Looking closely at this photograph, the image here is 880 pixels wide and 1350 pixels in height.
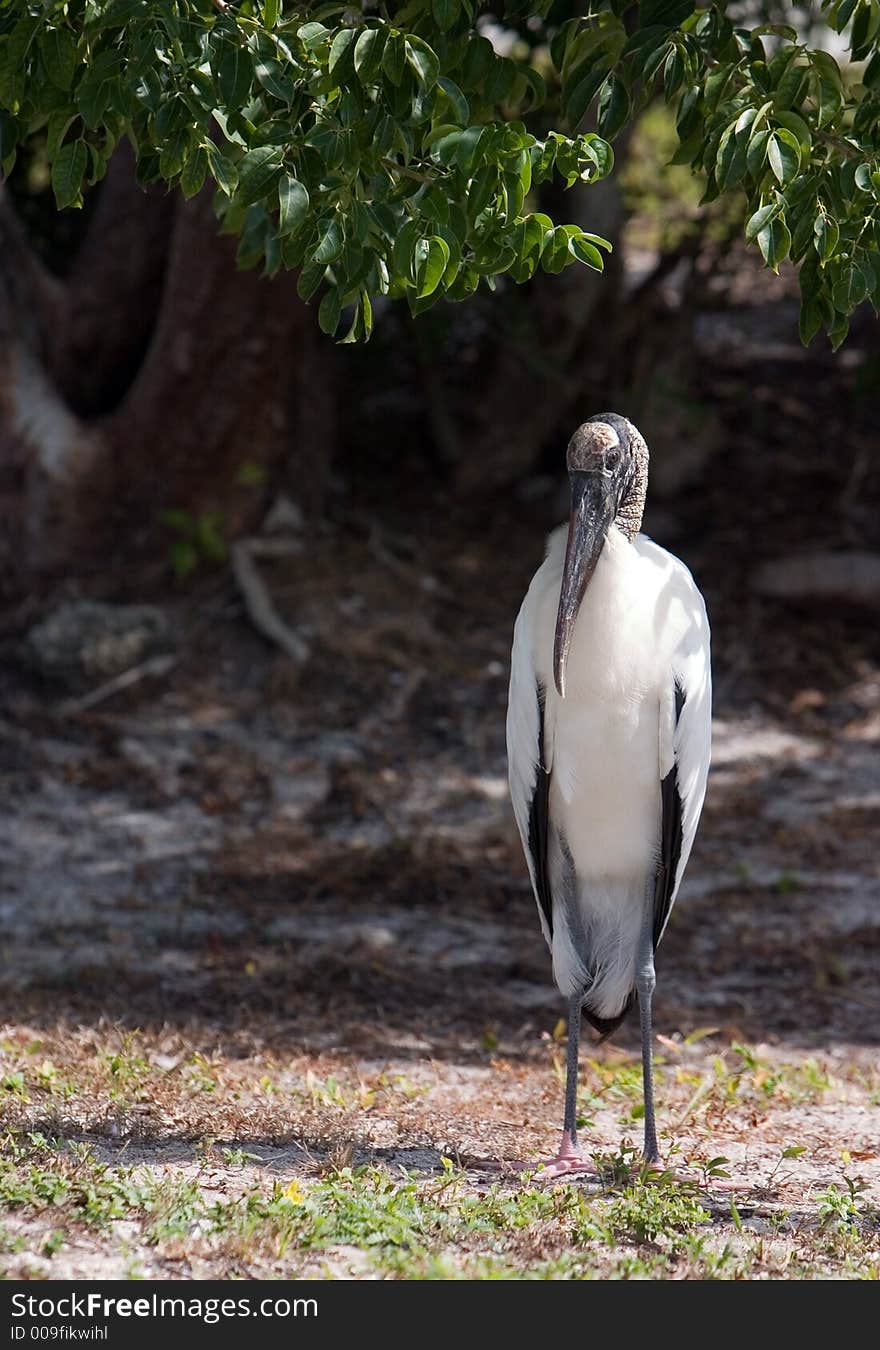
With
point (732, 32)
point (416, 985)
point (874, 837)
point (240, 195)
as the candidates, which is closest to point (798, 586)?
point (874, 837)

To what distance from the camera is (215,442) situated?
8000 mm

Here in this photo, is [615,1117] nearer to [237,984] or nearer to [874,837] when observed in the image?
[237,984]

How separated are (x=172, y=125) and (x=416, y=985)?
3367 millimetres

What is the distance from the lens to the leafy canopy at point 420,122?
299 centimetres

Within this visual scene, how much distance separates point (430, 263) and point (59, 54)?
0.83 meters

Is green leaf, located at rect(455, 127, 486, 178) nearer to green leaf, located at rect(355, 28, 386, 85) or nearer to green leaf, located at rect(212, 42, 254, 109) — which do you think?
green leaf, located at rect(355, 28, 386, 85)

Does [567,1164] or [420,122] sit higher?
[420,122]

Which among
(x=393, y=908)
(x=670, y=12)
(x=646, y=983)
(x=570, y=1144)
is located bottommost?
(x=393, y=908)

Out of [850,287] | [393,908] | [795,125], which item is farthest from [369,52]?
[393,908]

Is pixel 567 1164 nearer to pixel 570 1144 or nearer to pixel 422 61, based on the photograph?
pixel 570 1144

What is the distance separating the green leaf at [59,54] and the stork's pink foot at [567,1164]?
103 inches

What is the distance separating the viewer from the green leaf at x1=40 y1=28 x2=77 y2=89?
3.07 metres

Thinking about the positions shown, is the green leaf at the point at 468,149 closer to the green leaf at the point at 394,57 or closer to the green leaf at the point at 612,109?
the green leaf at the point at 394,57

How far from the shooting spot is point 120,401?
27.0 feet
